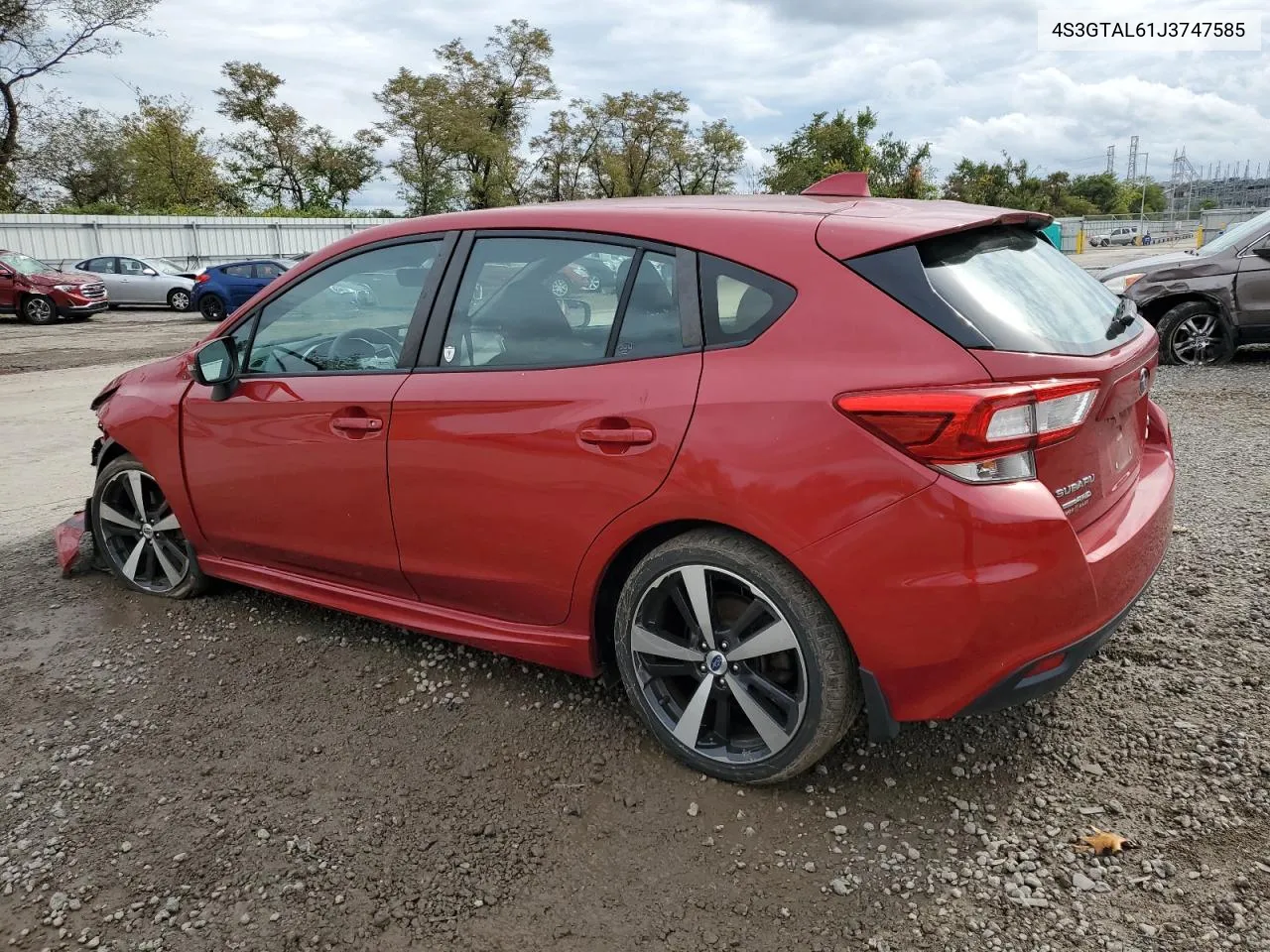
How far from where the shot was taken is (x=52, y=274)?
20.5m

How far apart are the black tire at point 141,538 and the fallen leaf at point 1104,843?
11.4ft

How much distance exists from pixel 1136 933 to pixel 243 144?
5142 centimetres

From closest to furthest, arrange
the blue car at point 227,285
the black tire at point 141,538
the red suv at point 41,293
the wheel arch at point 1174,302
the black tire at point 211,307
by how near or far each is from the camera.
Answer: the black tire at point 141,538 → the wheel arch at point 1174,302 → the red suv at point 41,293 → the blue car at point 227,285 → the black tire at point 211,307

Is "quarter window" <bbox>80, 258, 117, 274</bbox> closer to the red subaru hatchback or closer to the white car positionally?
the red subaru hatchback

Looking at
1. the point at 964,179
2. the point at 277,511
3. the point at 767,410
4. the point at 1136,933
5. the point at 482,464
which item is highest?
the point at 964,179

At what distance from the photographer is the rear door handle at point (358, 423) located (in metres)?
3.14

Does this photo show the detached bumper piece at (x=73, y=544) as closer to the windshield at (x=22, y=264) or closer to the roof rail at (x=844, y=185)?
the roof rail at (x=844, y=185)

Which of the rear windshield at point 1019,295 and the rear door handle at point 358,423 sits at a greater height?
the rear windshield at point 1019,295

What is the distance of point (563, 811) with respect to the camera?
8.62ft

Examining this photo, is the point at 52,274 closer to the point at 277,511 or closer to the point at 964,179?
the point at 277,511

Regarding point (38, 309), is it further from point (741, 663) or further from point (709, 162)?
point (709, 162)

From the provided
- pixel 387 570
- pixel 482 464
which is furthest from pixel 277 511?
pixel 482 464

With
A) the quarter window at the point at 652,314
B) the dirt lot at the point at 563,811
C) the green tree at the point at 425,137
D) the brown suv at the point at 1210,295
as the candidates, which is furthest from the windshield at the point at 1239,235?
the green tree at the point at 425,137

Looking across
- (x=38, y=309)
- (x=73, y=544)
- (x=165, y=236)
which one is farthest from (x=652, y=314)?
(x=165, y=236)
